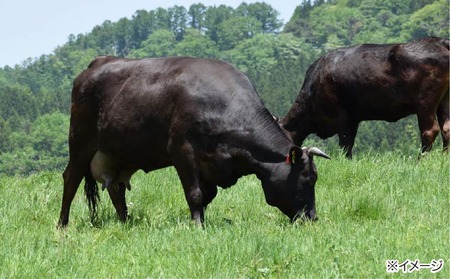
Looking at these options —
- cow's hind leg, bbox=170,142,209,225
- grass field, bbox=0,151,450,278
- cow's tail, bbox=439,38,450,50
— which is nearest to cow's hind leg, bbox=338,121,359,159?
cow's tail, bbox=439,38,450,50

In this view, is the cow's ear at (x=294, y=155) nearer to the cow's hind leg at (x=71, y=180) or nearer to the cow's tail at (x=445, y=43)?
the cow's hind leg at (x=71, y=180)

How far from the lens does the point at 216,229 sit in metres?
8.45

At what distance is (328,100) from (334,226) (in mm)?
7022

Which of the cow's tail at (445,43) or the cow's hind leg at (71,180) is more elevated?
the cow's hind leg at (71,180)

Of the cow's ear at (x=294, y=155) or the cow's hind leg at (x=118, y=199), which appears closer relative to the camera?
the cow's ear at (x=294, y=155)

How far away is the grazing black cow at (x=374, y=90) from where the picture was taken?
1439 centimetres

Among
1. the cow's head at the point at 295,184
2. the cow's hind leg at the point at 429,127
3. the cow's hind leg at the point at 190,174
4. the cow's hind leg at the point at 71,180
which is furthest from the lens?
the cow's hind leg at the point at 429,127

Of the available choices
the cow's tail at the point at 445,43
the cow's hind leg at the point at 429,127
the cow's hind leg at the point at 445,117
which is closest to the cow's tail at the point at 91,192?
the cow's hind leg at the point at 429,127

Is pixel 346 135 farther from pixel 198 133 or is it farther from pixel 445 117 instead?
pixel 198 133

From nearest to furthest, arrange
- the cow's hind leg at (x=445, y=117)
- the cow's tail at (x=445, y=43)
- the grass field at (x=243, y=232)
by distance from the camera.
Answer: the grass field at (x=243, y=232) → the cow's tail at (x=445, y=43) → the cow's hind leg at (x=445, y=117)

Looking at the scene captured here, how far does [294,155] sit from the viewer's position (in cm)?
927

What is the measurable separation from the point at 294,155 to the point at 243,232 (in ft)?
4.76

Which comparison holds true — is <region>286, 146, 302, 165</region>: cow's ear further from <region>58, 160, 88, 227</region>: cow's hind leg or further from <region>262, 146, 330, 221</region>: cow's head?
<region>58, 160, 88, 227</region>: cow's hind leg

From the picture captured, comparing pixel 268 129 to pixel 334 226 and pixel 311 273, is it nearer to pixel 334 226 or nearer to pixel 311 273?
pixel 334 226
